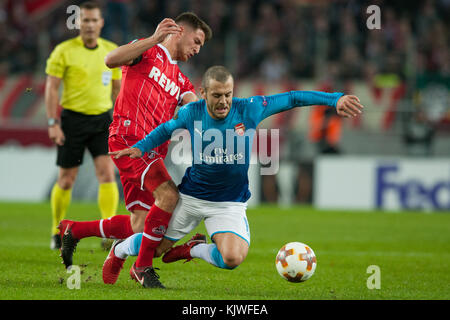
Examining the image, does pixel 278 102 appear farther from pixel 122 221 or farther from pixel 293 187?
pixel 293 187

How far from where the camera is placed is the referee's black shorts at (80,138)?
8.23 meters

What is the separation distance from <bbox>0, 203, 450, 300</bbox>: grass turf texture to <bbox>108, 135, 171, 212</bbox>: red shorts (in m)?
0.71

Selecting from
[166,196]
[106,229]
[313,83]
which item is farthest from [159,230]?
[313,83]

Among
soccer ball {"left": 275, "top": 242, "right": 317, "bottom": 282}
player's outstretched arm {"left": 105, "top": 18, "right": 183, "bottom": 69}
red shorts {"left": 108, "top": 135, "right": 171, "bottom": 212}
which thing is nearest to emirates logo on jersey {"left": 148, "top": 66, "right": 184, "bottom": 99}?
player's outstretched arm {"left": 105, "top": 18, "right": 183, "bottom": 69}

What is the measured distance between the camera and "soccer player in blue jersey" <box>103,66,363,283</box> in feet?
18.4

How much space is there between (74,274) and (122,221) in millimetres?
604

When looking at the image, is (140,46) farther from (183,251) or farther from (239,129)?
(183,251)

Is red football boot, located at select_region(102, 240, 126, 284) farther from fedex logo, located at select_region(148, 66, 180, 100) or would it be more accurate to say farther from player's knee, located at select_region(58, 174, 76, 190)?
player's knee, located at select_region(58, 174, 76, 190)

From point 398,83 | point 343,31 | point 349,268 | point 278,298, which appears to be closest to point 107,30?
point 343,31

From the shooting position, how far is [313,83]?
55.8 ft

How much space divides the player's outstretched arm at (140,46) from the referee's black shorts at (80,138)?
243cm

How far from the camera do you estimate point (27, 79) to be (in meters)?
17.1

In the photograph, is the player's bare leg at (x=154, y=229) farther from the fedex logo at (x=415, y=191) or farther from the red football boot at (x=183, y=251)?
the fedex logo at (x=415, y=191)

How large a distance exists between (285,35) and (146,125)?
1245 cm
